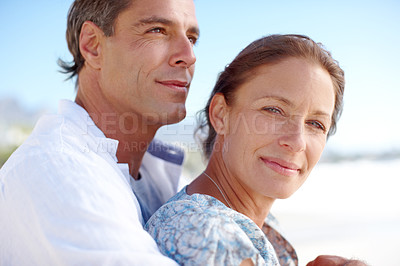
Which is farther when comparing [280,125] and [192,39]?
[192,39]

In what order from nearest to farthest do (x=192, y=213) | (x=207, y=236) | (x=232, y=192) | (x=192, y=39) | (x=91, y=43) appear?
1. (x=207, y=236)
2. (x=192, y=213)
3. (x=232, y=192)
4. (x=91, y=43)
5. (x=192, y=39)

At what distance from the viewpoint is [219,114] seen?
83.7 inches

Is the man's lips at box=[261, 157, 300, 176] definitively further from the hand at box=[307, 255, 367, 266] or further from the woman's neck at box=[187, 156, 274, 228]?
the hand at box=[307, 255, 367, 266]

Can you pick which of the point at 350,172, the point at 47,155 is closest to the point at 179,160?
the point at 47,155

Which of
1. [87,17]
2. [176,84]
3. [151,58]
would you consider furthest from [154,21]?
[87,17]

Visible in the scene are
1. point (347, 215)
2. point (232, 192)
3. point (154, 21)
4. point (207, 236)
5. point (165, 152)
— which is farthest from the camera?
point (347, 215)

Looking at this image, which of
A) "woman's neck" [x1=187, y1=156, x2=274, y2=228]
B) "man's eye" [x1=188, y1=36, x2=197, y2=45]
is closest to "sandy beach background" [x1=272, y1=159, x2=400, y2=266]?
"woman's neck" [x1=187, y1=156, x2=274, y2=228]

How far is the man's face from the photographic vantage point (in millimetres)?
2426

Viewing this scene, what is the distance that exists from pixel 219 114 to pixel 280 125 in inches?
15.2

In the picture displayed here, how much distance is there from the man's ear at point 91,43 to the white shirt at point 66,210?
2.70ft

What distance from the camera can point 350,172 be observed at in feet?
52.7

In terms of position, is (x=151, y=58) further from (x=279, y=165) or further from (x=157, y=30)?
(x=279, y=165)

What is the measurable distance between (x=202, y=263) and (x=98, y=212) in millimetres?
416

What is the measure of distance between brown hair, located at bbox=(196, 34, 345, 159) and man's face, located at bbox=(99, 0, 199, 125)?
37 cm
